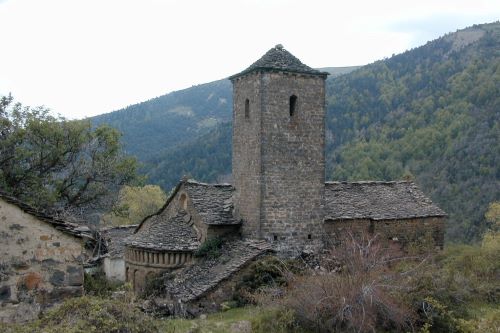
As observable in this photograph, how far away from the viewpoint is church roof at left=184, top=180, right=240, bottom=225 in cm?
1767

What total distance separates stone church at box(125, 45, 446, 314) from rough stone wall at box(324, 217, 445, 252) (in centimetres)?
6

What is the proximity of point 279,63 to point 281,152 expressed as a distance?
9.95 ft

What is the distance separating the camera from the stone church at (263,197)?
16844 millimetres

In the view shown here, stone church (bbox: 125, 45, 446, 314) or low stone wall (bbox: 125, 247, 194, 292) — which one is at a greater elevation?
stone church (bbox: 125, 45, 446, 314)

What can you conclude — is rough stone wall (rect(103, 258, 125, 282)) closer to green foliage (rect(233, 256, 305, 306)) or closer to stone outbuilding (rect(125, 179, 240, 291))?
stone outbuilding (rect(125, 179, 240, 291))

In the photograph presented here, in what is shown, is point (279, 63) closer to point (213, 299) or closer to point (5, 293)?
point (213, 299)

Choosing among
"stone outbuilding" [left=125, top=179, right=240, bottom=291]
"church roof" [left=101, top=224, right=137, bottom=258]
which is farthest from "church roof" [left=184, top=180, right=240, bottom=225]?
"church roof" [left=101, top=224, right=137, bottom=258]

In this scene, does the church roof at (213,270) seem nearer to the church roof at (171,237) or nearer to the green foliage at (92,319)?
the church roof at (171,237)

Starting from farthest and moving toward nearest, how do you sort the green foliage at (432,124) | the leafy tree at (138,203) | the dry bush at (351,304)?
1. the green foliage at (432,124)
2. the leafy tree at (138,203)
3. the dry bush at (351,304)

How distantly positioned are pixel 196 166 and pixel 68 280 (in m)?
73.6

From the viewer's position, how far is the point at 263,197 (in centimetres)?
1689

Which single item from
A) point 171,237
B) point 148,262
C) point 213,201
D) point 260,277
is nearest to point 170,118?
point 213,201

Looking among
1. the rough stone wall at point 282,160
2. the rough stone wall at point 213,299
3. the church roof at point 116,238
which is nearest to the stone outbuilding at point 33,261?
the rough stone wall at point 213,299

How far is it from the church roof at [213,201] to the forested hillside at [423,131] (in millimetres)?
33038
